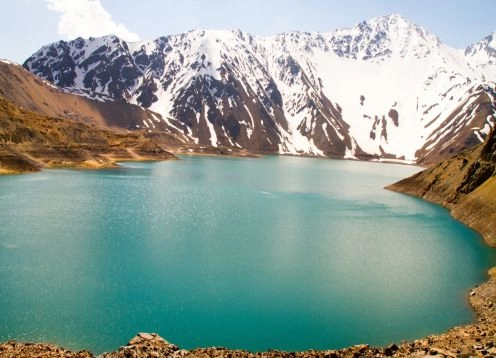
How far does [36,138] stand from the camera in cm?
15400

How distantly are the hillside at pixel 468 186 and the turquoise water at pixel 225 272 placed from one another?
3501mm

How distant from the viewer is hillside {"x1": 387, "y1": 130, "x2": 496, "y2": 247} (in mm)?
81000

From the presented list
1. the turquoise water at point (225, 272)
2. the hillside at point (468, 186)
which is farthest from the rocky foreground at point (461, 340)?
the turquoise water at point (225, 272)

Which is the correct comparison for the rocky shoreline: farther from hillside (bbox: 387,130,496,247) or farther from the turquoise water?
hillside (bbox: 387,130,496,247)

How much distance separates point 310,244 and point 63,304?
35875mm

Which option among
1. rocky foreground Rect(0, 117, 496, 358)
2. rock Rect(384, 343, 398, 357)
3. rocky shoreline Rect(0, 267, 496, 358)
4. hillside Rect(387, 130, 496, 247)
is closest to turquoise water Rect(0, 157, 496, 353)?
rocky foreground Rect(0, 117, 496, 358)

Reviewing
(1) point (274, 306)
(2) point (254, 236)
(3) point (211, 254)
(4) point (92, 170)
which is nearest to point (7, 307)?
(1) point (274, 306)

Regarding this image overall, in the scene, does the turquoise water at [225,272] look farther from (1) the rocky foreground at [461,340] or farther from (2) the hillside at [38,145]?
(2) the hillside at [38,145]

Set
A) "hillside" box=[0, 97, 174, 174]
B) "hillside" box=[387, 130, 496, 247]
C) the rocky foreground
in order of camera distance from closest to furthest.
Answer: the rocky foreground
"hillside" box=[387, 130, 496, 247]
"hillside" box=[0, 97, 174, 174]

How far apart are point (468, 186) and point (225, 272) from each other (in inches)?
2830

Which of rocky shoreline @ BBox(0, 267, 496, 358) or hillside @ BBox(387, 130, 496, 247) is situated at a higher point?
hillside @ BBox(387, 130, 496, 247)

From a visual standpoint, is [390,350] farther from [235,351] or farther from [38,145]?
[38,145]

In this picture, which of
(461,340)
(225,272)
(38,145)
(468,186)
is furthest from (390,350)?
(38,145)

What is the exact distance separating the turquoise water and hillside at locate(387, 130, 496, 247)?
11.5 ft
